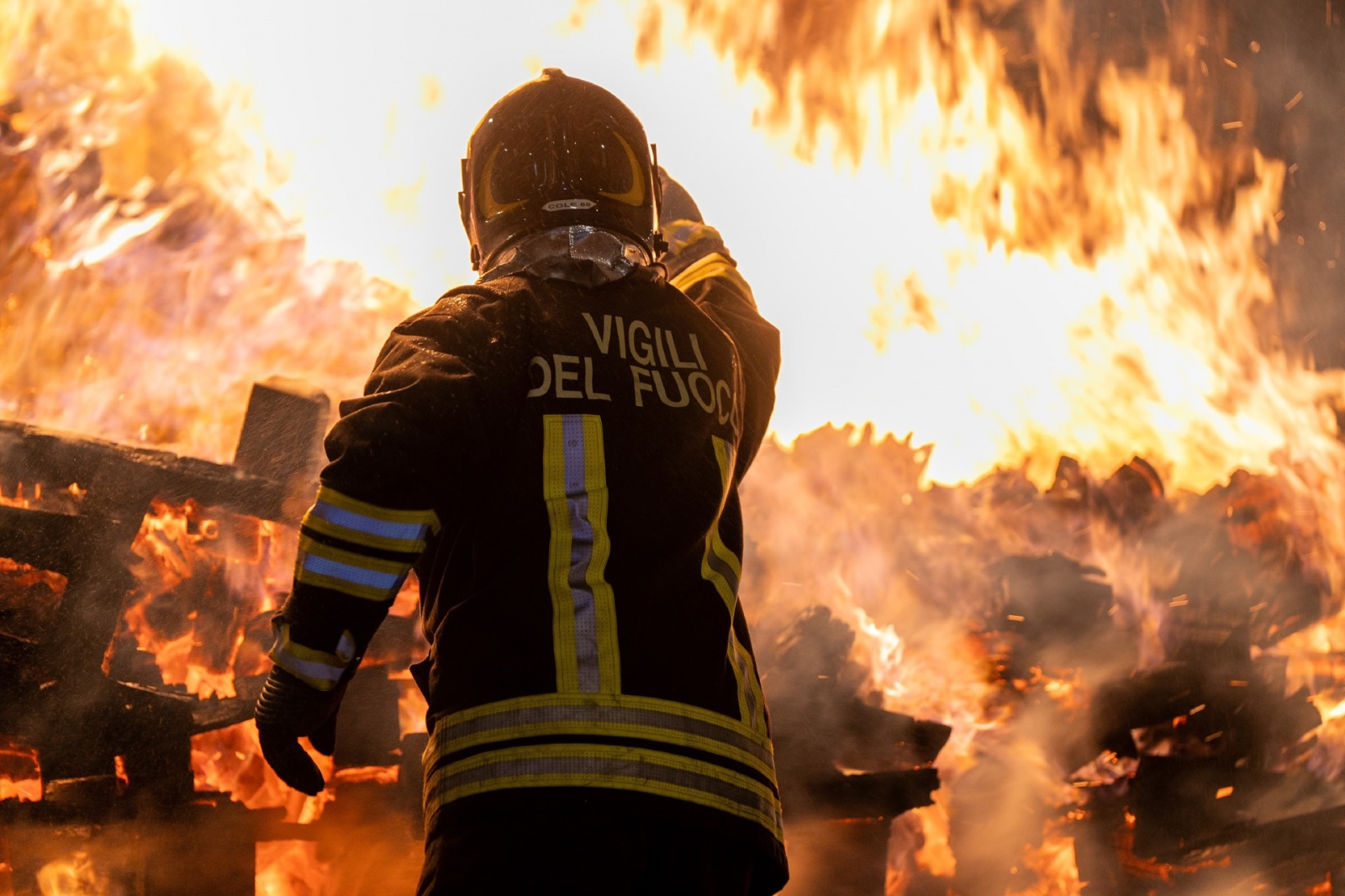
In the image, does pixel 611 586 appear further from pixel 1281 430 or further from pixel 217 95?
pixel 1281 430

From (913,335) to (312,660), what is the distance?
5.58m

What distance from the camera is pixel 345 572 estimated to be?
6.22ft

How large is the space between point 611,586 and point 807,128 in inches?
203

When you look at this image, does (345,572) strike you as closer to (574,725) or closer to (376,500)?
(376,500)

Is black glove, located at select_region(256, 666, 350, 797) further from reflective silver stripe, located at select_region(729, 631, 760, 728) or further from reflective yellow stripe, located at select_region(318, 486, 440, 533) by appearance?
reflective silver stripe, located at select_region(729, 631, 760, 728)

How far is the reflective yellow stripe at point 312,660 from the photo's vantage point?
1.92 m

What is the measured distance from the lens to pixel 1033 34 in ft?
24.9

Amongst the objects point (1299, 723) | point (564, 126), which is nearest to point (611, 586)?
point (564, 126)

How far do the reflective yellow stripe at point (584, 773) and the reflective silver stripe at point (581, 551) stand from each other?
Answer: 13 cm

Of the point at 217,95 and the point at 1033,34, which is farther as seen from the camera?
the point at 1033,34

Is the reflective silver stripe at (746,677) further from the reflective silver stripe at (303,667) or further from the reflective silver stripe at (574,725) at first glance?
the reflective silver stripe at (303,667)

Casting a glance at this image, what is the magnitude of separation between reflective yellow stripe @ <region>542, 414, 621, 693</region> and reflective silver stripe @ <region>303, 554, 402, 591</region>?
332mm

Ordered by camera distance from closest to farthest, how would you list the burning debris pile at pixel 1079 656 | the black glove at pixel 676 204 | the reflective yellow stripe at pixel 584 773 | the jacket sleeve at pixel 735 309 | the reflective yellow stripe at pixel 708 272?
the reflective yellow stripe at pixel 584 773 → the jacket sleeve at pixel 735 309 → the reflective yellow stripe at pixel 708 272 → the black glove at pixel 676 204 → the burning debris pile at pixel 1079 656

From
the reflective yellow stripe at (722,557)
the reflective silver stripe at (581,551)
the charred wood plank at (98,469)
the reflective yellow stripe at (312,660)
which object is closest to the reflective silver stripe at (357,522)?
the reflective yellow stripe at (312,660)
